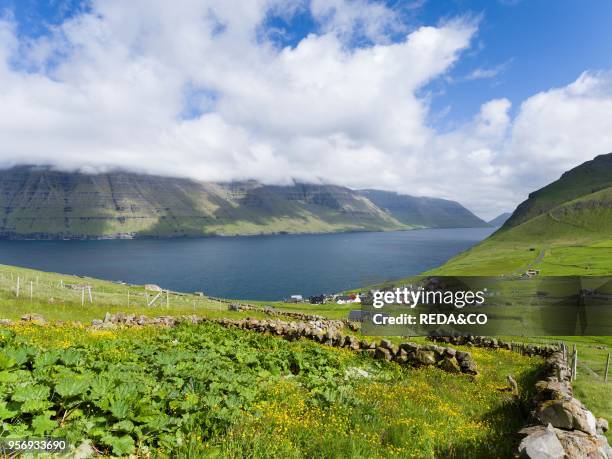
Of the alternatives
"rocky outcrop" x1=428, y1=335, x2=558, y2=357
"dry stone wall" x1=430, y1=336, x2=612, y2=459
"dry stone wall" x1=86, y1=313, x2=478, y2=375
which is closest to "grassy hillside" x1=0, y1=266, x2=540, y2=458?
"dry stone wall" x1=430, y1=336, x2=612, y2=459

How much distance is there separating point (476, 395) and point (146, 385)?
14372 mm

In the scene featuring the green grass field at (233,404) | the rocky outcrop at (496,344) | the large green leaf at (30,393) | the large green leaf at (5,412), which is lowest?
the rocky outcrop at (496,344)

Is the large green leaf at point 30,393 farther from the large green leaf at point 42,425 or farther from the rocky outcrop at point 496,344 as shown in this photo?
the rocky outcrop at point 496,344

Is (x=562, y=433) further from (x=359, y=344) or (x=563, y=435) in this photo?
(x=359, y=344)

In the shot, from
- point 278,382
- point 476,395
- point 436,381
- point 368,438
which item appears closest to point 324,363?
point 278,382

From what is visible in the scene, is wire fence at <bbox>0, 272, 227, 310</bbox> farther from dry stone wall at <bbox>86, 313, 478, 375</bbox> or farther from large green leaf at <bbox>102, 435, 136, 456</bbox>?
large green leaf at <bbox>102, 435, 136, 456</bbox>

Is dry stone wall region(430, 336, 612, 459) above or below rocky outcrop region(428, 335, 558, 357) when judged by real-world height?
above

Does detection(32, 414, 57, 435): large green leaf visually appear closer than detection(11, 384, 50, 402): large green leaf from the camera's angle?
Yes

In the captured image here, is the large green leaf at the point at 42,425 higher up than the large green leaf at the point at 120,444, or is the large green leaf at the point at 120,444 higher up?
the large green leaf at the point at 42,425

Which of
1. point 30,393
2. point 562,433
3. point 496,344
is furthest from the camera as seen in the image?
point 496,344

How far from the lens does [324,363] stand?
725 inches

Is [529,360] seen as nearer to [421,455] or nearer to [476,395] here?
[476,395]

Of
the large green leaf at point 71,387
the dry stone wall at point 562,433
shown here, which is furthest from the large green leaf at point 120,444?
the dry stone wall at point 562,433

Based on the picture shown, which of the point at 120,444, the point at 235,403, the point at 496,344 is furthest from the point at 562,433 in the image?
the point at 496,344
